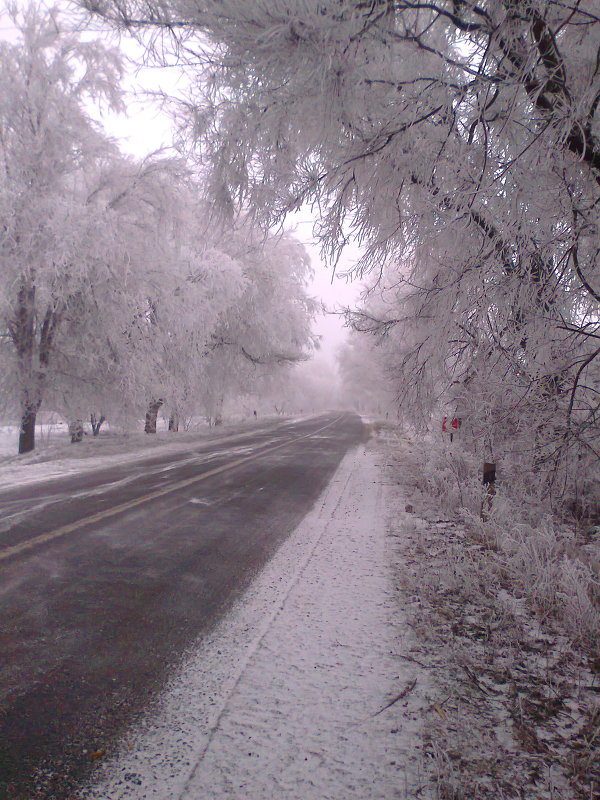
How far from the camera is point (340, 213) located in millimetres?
4047

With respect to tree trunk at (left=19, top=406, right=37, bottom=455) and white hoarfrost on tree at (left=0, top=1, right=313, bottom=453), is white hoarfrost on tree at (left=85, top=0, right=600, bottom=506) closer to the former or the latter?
white hoarfrost on tree at (left=0, top=1, right=313, bottom=453)

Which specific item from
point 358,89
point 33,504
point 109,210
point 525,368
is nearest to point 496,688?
point 525,368

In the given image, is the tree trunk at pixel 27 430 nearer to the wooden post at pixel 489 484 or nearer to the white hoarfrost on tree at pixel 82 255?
the white hoarfrost on tree at pixel 82 255

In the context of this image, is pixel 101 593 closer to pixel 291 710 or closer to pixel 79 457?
pixel 291 710

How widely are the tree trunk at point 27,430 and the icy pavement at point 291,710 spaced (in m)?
11.8

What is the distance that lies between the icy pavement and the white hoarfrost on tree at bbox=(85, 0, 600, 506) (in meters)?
2.41

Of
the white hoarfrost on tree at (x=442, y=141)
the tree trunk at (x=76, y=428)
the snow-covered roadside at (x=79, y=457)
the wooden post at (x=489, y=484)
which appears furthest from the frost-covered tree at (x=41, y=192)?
the wooden post at (x=489, y=484)

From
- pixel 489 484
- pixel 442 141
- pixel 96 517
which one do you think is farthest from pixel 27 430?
pixel 442 141

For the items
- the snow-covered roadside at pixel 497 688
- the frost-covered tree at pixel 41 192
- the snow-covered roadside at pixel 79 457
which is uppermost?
the frost-covered tree at pixel 41 192

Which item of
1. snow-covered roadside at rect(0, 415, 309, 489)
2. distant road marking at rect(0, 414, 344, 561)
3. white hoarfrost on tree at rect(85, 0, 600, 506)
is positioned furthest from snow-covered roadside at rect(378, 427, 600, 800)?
snow-covered roadside at rect(0, 415, 309, 489)

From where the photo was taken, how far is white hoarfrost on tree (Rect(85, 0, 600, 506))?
3.00 m

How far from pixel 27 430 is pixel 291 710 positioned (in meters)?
13.4

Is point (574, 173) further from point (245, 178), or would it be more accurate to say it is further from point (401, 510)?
point (401, 510)

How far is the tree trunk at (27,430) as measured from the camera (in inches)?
516
